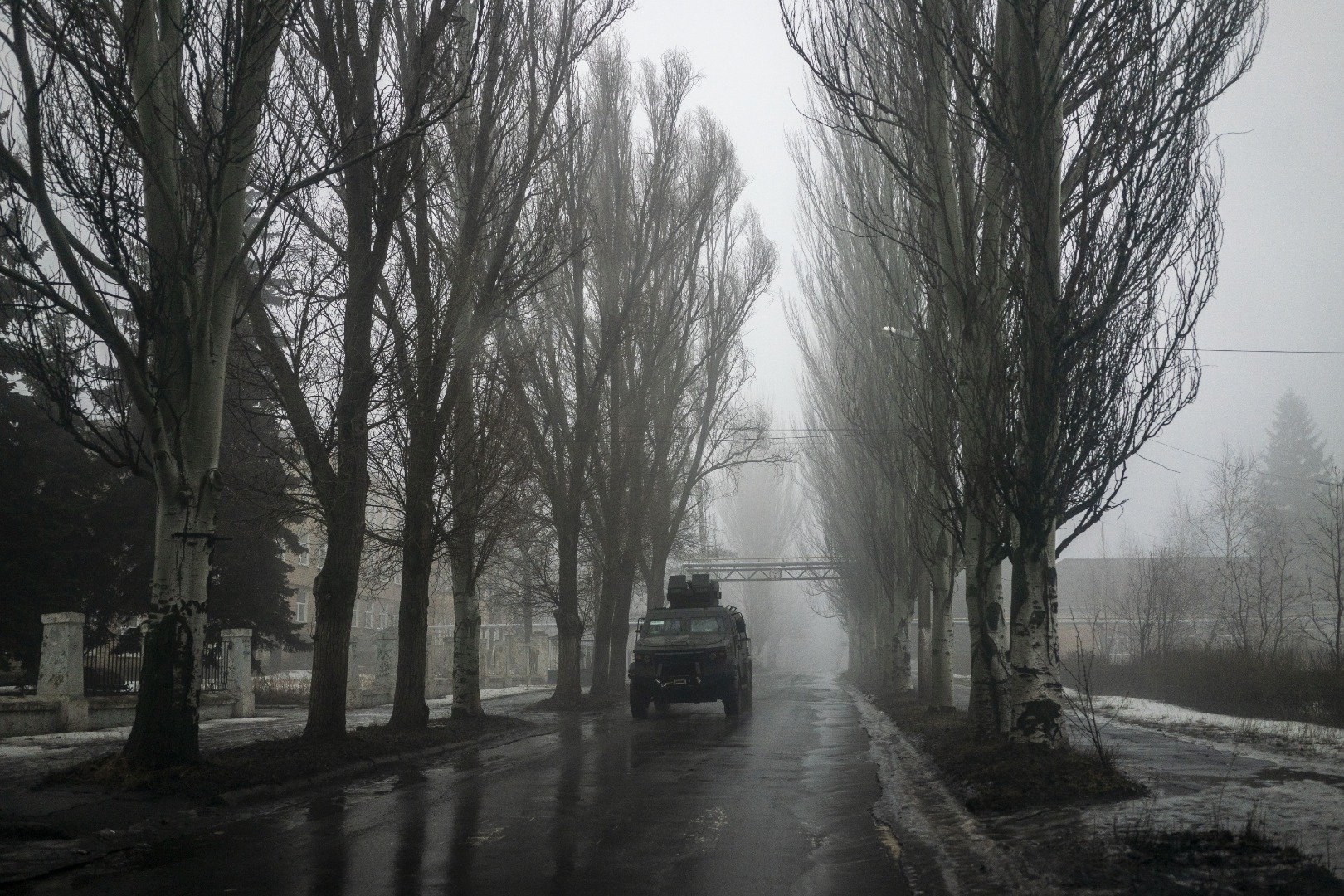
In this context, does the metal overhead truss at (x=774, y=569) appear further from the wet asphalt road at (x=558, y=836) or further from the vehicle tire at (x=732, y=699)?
the wet asphalt road at (x=558, y=836)

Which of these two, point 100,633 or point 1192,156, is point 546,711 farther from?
point 1192,156

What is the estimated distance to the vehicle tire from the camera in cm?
2317

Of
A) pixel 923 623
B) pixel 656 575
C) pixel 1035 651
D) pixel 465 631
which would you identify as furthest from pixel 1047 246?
pixel 656 575

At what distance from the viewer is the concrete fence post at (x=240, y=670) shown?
69.3ft

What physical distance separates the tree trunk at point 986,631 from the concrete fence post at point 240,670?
45.8 feet

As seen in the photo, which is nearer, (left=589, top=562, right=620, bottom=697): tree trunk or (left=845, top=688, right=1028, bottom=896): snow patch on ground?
(left=845, top=688, right=1028, bottom=896): snow patch on ground

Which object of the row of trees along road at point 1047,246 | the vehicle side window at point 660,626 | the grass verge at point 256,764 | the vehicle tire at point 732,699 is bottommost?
the vehicle tire at point 732,699

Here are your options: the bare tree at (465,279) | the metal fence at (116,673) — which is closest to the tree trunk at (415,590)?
the bare tree at (465,279)

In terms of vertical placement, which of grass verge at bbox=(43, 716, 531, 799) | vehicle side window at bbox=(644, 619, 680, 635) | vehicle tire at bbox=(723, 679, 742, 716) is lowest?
vehicle tire at bbox=(723, 679, 742, 716)

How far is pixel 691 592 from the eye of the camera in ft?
89.4

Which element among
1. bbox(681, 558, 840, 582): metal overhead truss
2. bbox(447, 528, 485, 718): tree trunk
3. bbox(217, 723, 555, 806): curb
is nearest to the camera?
bbox(217, 723, 555, 806): curb

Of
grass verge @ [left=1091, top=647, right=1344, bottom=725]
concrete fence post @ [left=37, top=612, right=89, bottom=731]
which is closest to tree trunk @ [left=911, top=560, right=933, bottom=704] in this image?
grass verge @ [left=1091, top=647, right=1344, bottom=725]

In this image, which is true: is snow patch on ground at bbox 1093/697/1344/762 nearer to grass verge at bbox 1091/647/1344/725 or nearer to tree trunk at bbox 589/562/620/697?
grass verge at bbox 1091/647/1344/725

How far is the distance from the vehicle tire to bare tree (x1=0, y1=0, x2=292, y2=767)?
556 inches
